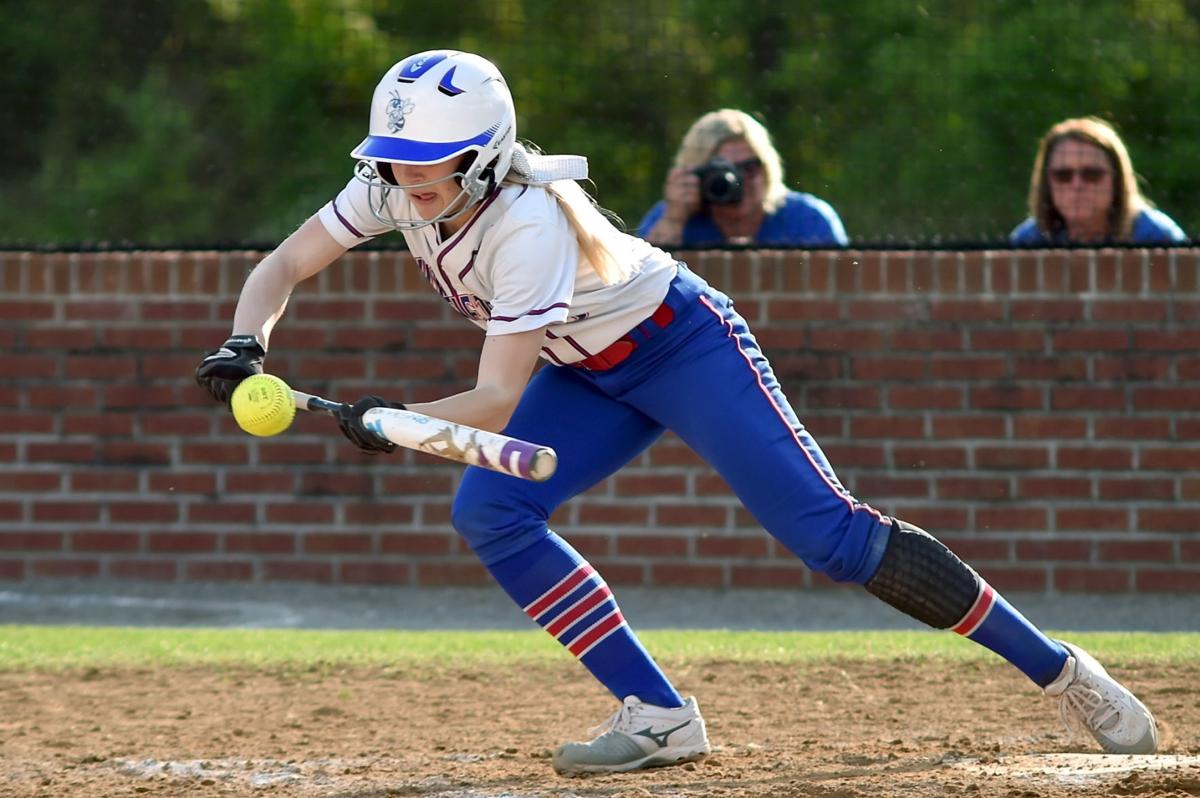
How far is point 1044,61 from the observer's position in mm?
8047

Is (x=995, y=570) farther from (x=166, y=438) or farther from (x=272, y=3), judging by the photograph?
(x=272, y=3)

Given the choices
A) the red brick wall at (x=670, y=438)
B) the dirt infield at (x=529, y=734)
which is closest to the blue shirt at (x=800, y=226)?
the red brick wall at (x=670, y=438)

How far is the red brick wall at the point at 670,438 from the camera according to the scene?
25.0 ft

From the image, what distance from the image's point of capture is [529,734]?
4984mm

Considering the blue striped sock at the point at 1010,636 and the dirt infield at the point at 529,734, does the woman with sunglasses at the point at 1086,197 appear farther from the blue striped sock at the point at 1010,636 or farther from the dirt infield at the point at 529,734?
the blue striped sock at the point at 1010,636

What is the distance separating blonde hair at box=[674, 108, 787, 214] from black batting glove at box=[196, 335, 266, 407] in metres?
3.85

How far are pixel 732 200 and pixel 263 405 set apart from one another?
168 inches

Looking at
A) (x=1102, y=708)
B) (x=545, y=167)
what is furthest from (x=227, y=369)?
(x=1102, y=708)

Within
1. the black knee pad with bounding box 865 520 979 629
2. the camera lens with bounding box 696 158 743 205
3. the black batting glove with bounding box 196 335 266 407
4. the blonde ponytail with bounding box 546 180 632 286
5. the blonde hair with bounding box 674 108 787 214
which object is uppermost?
the blonde hair with bounding box 674 108 787 214

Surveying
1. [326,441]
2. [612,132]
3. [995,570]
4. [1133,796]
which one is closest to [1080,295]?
[995,570]

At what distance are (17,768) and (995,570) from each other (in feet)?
14.5

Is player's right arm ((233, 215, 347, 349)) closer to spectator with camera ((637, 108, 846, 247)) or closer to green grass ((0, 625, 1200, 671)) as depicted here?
green grass ((0, 625, 1200, 671))

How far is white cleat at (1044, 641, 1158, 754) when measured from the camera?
4.43m

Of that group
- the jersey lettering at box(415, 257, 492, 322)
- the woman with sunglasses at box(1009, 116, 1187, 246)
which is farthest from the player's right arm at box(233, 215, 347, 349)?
the woman with sunglasses at box(1009, 116, 1187, 246)
